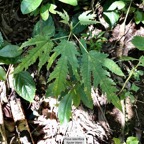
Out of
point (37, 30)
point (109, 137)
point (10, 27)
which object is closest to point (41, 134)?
point (109, 137)

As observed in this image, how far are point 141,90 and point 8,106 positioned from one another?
736 mm

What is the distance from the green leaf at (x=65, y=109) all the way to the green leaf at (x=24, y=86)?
5.8 inches

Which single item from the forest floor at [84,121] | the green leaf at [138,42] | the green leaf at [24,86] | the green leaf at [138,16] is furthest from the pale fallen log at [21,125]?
the green leaf at [138,16]

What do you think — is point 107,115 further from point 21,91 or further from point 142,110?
point 21,91

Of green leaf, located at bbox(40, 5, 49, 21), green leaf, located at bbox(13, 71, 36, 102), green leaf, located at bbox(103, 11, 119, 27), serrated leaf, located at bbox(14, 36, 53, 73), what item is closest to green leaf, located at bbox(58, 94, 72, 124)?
green leaf, located at bbox(13, 71, 36, 102)

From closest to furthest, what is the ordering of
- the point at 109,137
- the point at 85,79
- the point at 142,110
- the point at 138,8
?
1. the point at 85,79
2. the point at 109,137
3. the point at 142,110
4. the point at 138,8

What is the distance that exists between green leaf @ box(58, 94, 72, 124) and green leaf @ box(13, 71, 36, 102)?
15 cm

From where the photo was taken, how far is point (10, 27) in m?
1.80

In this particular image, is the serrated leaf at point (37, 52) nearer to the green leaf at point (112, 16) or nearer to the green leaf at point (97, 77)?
the green leaf at point (97, 77)

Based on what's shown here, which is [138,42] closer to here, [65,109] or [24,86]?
[65,109]

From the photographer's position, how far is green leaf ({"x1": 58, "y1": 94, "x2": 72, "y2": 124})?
4.46 feet

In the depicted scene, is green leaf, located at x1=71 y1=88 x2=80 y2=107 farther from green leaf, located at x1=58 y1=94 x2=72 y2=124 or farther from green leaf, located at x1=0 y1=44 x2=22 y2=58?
green leaf, located at x1=0 y1=44 x2=22 y2=58

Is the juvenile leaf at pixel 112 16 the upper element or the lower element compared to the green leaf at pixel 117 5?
lower

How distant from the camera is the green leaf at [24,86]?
4.60ft
